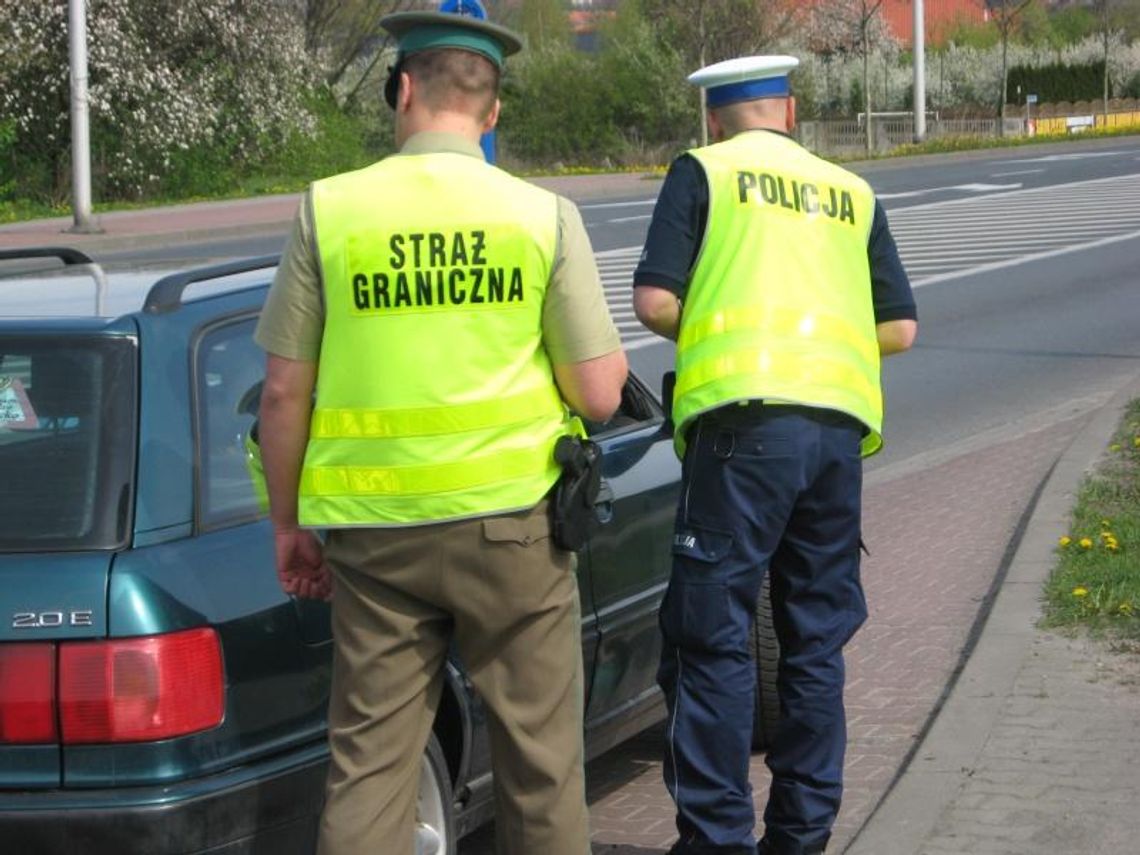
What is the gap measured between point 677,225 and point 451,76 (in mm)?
883

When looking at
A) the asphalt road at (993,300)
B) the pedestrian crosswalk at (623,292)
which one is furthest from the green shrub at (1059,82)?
the pedestrian crosswalk at (623,292)

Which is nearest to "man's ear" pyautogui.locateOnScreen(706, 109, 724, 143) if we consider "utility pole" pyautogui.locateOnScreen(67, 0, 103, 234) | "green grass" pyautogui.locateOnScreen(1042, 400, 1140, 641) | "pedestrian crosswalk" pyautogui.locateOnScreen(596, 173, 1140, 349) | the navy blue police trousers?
the navy blue police trousers

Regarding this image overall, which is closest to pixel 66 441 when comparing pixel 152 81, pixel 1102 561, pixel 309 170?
pixel 1102 561

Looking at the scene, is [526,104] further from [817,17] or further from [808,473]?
[808,473]

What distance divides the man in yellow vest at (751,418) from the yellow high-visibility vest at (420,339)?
2.69ft

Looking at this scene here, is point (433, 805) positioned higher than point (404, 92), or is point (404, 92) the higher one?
point (404, 92)

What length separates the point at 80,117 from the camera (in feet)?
86.5

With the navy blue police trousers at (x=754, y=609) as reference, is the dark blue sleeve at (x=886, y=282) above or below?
above

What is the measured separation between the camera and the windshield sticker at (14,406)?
3617 mm

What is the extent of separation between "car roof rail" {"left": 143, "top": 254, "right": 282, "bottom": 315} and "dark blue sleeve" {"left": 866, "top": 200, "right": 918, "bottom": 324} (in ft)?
4.55

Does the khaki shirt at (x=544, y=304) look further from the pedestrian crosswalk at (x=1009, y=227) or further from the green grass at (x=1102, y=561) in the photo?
the pedestrian crosswalk at (x=1009, y=227)

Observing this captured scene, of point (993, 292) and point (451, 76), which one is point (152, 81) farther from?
point (451, 76)

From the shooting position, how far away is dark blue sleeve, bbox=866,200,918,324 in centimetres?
429

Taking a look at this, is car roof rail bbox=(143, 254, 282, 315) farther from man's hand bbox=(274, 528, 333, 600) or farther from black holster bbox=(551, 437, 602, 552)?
black holster bbox=(551, 437, 602, 552)
